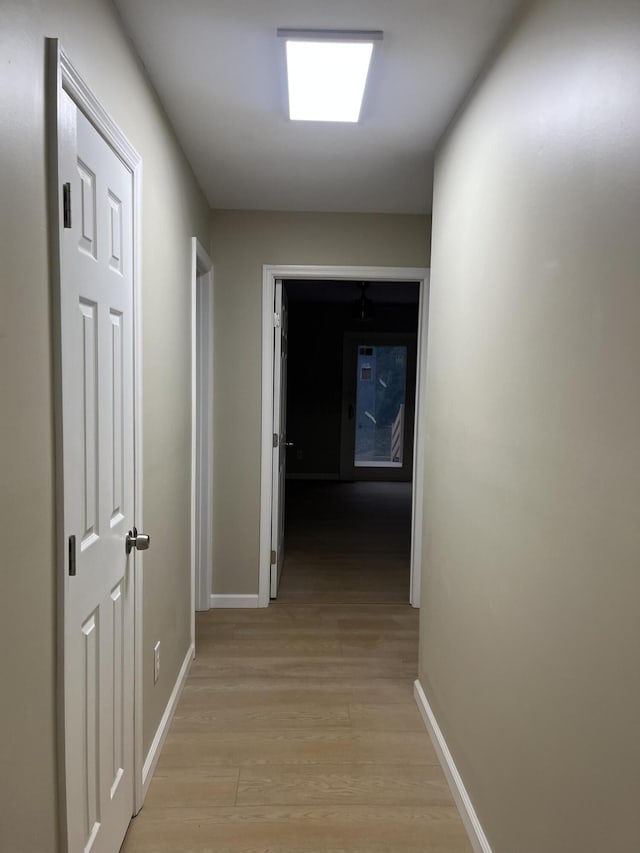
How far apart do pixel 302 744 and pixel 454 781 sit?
0.61 metres

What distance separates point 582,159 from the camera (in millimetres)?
1169

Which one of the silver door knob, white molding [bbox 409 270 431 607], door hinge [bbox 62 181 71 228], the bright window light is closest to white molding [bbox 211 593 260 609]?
white molding [bbox 409 270 431 607]

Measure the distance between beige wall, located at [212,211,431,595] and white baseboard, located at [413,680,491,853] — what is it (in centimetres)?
150

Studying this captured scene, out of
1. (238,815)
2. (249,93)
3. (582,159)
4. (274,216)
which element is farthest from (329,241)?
(238,815)

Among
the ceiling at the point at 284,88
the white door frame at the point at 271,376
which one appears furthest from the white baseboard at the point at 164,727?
the ceiling at the point at 284,88

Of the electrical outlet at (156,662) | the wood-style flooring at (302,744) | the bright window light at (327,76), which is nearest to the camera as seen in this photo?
the bright window light at (327,76)

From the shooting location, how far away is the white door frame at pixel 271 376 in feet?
11.4

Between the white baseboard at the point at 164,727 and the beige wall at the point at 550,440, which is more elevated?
the beige wall at the point at 550,440

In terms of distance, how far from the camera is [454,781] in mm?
1990

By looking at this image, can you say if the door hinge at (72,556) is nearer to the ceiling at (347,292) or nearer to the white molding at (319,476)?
the ceiling at (347,292)

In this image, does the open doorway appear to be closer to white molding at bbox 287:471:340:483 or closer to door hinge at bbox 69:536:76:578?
Answer: white molding at bbox 287:471:340:483

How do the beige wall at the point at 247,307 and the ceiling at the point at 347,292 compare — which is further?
the ceiling at the point at 347,292

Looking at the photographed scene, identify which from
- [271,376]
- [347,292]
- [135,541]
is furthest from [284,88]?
[347,292]

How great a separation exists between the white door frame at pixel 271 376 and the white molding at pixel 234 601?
0.05m
